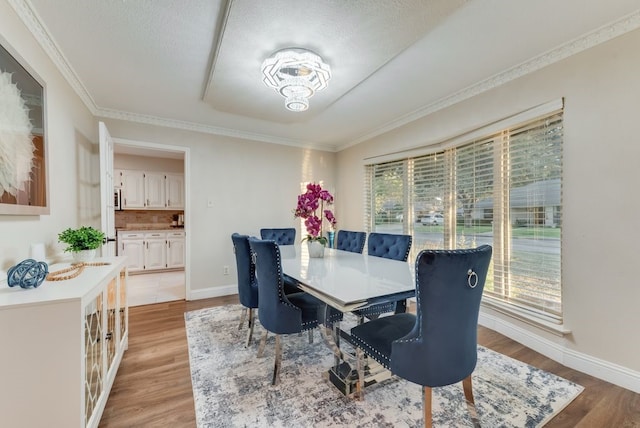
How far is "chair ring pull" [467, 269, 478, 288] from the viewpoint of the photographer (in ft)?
4.01

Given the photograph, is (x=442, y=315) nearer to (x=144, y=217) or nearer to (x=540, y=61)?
(x=540, y=61)

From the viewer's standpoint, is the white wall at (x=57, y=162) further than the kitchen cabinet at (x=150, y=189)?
No

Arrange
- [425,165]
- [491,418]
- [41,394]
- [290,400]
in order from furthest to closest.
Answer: [425,165], [290,400], [491,418], [41,394]

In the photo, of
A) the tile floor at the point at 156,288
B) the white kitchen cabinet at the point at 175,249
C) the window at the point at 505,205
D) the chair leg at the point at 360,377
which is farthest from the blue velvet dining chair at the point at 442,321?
the white kitchen cabinet at the point at 175,249

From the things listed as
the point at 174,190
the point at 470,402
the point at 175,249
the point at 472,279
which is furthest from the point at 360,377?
the point at 174,190

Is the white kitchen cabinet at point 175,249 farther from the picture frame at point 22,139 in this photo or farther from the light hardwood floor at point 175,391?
the picture frame at point 22,139

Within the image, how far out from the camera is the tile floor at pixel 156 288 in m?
3.70

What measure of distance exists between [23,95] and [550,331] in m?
3.92

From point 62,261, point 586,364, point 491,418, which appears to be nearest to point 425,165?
point 586,364

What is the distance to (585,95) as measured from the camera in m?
1.95

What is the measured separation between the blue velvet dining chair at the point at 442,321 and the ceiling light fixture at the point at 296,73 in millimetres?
1549

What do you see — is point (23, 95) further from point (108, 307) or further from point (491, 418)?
point (491, 418)

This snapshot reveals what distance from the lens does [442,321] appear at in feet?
3.97

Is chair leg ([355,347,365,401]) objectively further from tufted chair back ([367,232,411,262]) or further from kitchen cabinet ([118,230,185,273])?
kitchen cabinet ([118,230,185,273])
